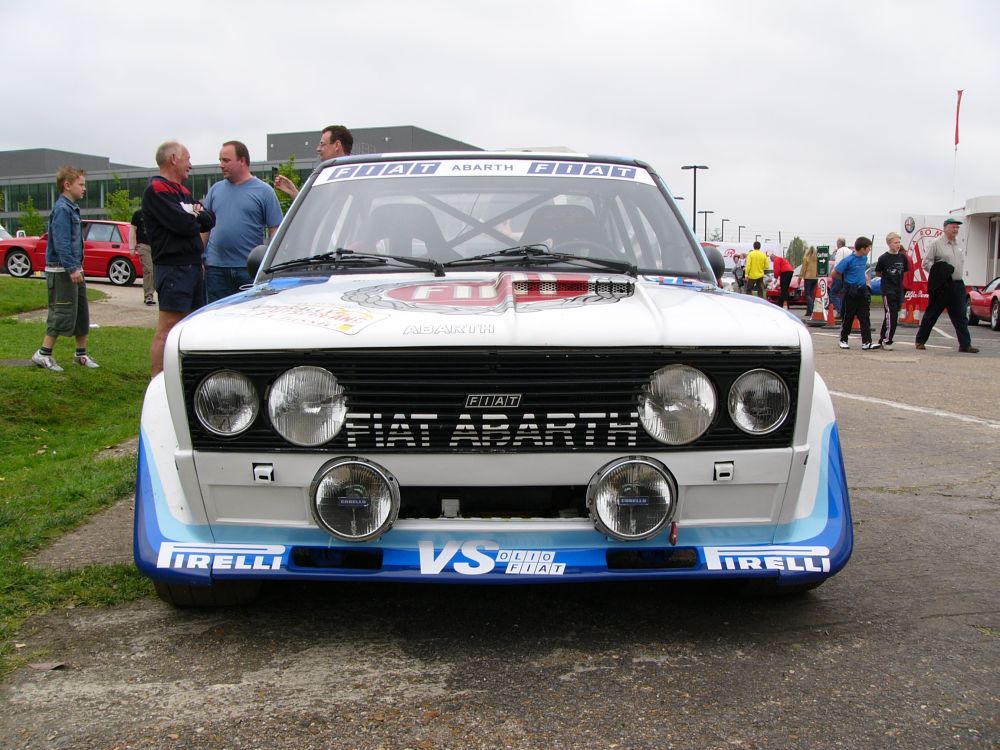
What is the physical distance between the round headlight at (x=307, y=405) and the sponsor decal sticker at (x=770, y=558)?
110 centimetres

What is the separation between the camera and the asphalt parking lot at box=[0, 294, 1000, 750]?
231 centimetres

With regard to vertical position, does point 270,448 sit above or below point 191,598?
above

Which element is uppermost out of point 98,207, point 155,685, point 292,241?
point 98,207

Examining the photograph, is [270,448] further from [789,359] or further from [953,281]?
[953,281]

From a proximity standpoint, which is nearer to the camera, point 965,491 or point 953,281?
point 965,491

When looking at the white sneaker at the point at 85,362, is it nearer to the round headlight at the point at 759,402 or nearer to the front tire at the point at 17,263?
the round headlight at the point at 759,402

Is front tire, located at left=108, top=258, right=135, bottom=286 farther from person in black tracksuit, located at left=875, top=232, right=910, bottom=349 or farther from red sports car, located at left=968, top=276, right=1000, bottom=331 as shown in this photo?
red sports car, located at left=968, top=276, right=1000, bottom=331

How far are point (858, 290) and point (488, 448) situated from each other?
479 inches

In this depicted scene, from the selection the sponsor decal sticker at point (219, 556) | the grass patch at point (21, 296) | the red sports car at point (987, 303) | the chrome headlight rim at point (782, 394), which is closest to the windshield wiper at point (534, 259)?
the chrome headlight rim at point (782, 394)

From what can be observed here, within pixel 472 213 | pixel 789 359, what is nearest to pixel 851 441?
pixel 472 213

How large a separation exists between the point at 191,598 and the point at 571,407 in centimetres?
136

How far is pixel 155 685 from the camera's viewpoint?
2.58 metres

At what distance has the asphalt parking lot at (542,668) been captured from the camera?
231 cm

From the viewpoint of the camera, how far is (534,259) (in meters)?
3.56
